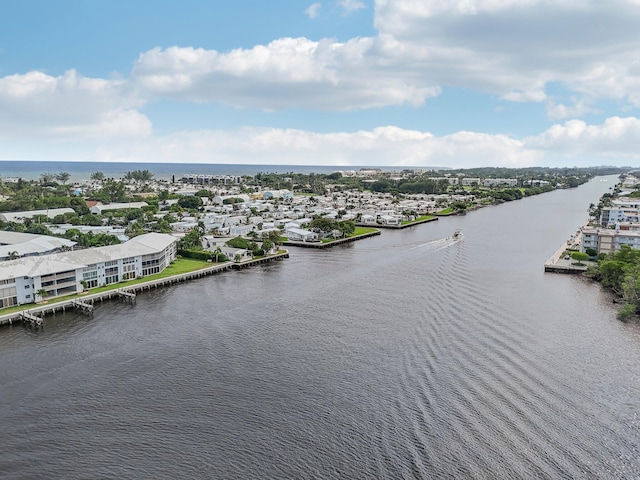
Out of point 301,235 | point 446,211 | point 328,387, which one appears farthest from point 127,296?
point 446,211

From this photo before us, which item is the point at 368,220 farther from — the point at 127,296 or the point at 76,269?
the point at 76,269

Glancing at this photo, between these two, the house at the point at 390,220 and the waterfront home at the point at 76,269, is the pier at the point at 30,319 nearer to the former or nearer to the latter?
the waterfront home at the point at 76,269

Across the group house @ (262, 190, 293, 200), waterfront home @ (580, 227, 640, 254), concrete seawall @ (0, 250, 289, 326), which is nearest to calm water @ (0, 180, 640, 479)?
concrete seawall @ (0, 250, 289, 326)

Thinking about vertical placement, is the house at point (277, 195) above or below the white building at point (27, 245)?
above

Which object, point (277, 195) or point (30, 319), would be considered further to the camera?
point (277, 195)

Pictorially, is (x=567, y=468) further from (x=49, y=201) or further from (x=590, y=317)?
(x=49, y=201)

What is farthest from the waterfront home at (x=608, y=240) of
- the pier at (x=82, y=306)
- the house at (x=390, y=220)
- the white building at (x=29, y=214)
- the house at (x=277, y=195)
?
the house at (x=277, y=195)
